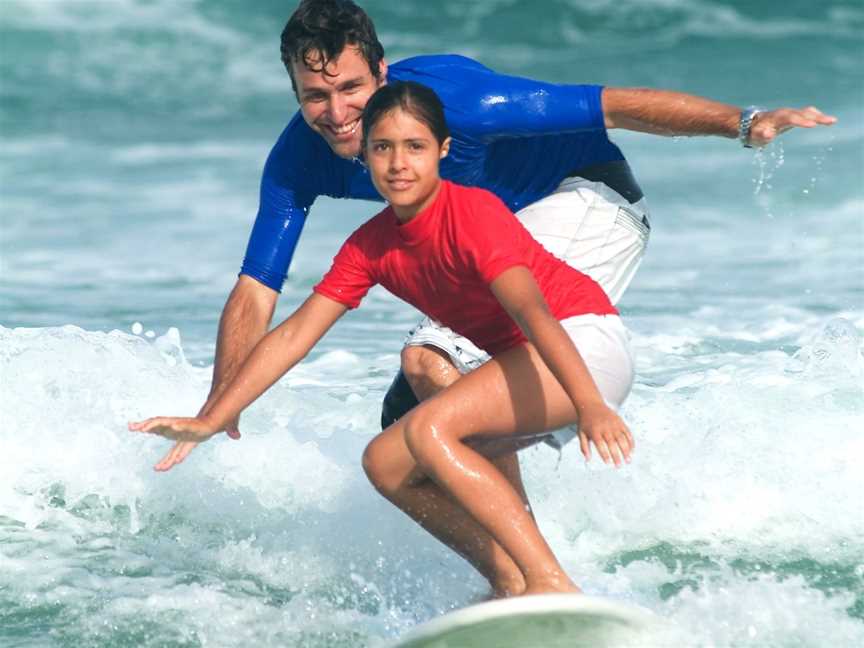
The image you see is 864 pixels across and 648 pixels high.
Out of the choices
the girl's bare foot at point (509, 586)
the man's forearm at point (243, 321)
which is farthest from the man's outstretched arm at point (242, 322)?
the girl's bare foot at point (509, 586)

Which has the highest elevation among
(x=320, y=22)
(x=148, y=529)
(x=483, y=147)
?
(x=320, y=22)

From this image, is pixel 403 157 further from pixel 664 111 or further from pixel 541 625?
pixel 541 625

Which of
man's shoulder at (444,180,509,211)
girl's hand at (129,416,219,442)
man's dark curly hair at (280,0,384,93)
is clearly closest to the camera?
man's shoulder at (444,180,509,211)

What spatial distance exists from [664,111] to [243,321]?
1628mm

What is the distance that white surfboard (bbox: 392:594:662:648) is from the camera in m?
3.84

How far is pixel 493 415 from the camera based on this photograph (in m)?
4.27

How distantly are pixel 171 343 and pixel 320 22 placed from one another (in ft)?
10.1

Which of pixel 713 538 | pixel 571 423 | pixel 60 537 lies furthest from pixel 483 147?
pixel 60 537

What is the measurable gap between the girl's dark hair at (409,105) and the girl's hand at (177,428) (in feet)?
3.22

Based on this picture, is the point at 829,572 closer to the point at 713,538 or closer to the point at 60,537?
the point at 713,538

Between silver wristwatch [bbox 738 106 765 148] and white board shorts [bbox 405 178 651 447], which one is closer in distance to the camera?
silver wristwatch [bbox 738 106 765 148]

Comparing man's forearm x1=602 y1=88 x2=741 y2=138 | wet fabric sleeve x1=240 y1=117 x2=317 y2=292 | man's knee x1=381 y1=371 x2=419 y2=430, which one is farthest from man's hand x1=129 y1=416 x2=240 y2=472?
man's forearm x1=602 y1=88 x2=741 y2=138

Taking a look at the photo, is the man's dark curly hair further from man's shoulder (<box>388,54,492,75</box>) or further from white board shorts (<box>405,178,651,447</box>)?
white board shorts (<box>405,178,651,447</box>)

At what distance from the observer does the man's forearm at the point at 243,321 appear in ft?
17.4
